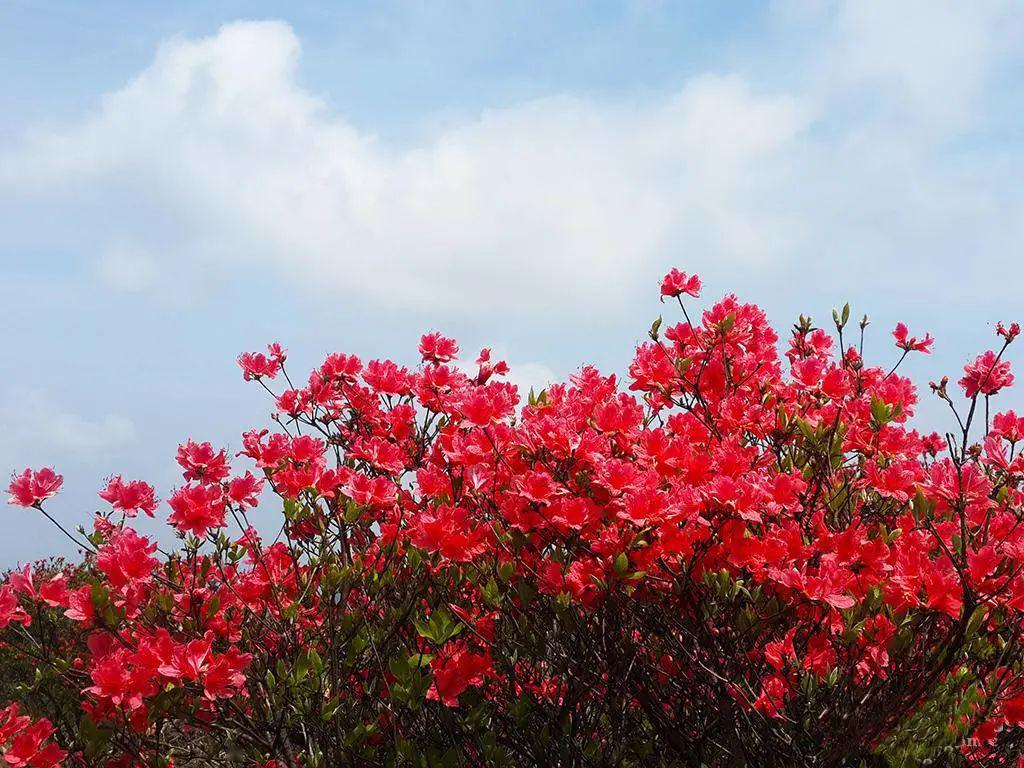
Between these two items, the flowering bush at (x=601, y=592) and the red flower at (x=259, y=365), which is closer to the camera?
the flowering bush at (x=601, y=592)

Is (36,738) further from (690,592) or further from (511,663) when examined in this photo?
(690,592)

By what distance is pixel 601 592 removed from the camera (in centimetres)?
266

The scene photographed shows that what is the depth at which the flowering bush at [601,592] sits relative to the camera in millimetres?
2545

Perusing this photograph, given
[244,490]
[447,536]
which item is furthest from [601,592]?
[244,490]

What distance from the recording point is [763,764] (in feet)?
9.21

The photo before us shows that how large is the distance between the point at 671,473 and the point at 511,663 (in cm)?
94

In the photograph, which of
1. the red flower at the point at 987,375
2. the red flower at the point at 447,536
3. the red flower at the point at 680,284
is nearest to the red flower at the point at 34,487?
the red flower at the point at 447,536

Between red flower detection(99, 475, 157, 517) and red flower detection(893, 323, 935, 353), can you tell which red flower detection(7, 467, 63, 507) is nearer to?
red flower detection(99, 475, 157, 517)

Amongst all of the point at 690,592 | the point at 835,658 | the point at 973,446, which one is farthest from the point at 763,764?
the point at 973,446

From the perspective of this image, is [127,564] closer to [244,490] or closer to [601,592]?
[244,490]

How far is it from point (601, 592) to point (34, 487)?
6.85 feet

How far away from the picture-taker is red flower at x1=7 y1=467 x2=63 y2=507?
3.19m

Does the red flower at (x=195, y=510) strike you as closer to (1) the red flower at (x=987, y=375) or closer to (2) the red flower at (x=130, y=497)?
(2) the red flower at (x=130, y=497)

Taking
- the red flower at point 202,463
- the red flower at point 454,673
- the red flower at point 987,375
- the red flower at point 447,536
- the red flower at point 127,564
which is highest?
the red flower at point 987,375
